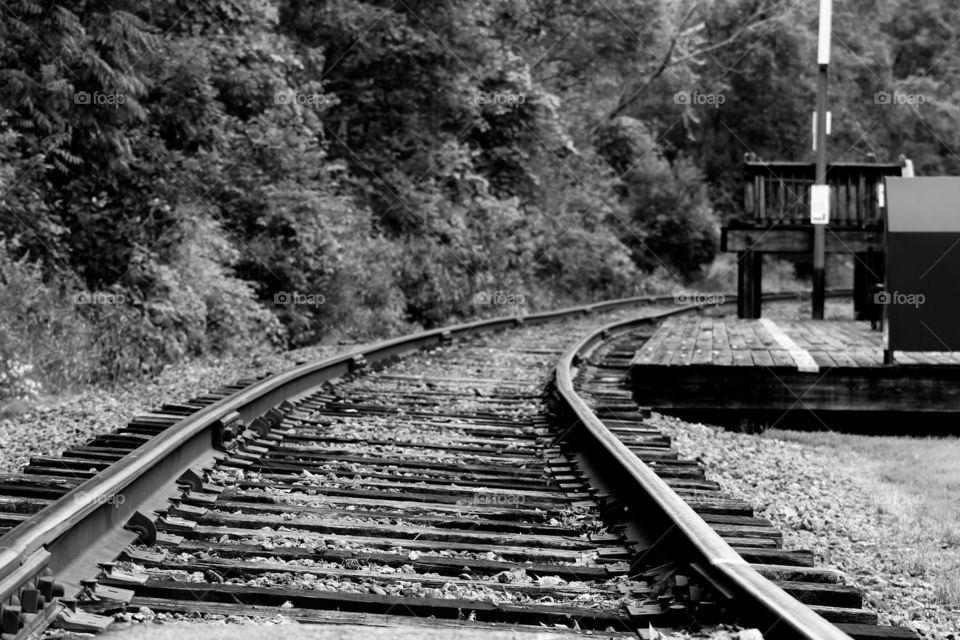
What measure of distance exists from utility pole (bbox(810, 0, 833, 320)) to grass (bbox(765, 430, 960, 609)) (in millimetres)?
6002

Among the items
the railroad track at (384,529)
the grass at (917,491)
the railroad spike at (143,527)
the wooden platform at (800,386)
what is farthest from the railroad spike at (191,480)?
the wooden platform at (800,386)

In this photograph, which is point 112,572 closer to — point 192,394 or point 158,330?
point 192,394

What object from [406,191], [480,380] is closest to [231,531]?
[480,380]

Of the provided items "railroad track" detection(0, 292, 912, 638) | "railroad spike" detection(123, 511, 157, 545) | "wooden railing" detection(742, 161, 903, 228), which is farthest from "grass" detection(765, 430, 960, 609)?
"wooden railing" detection(742, 161, 903, 228)

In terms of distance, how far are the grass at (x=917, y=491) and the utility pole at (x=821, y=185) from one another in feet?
19.7

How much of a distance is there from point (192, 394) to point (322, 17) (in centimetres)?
1232

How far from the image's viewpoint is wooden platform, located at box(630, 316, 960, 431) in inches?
328

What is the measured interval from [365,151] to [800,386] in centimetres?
1275

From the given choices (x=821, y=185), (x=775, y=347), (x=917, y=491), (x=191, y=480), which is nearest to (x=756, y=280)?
(x=821, y=185)

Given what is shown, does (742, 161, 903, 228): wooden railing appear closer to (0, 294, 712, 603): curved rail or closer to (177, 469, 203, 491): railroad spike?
(0, 294, 712, 603): curved rail

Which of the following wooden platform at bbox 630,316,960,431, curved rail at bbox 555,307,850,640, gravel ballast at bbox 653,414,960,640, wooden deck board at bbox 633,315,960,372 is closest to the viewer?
curved rail at bbox 555,307,850,640

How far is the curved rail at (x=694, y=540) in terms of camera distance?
2.67 metres

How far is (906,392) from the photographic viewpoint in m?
8.36

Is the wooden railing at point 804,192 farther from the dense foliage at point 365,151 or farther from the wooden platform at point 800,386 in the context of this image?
the wooden platform at point 800,386
